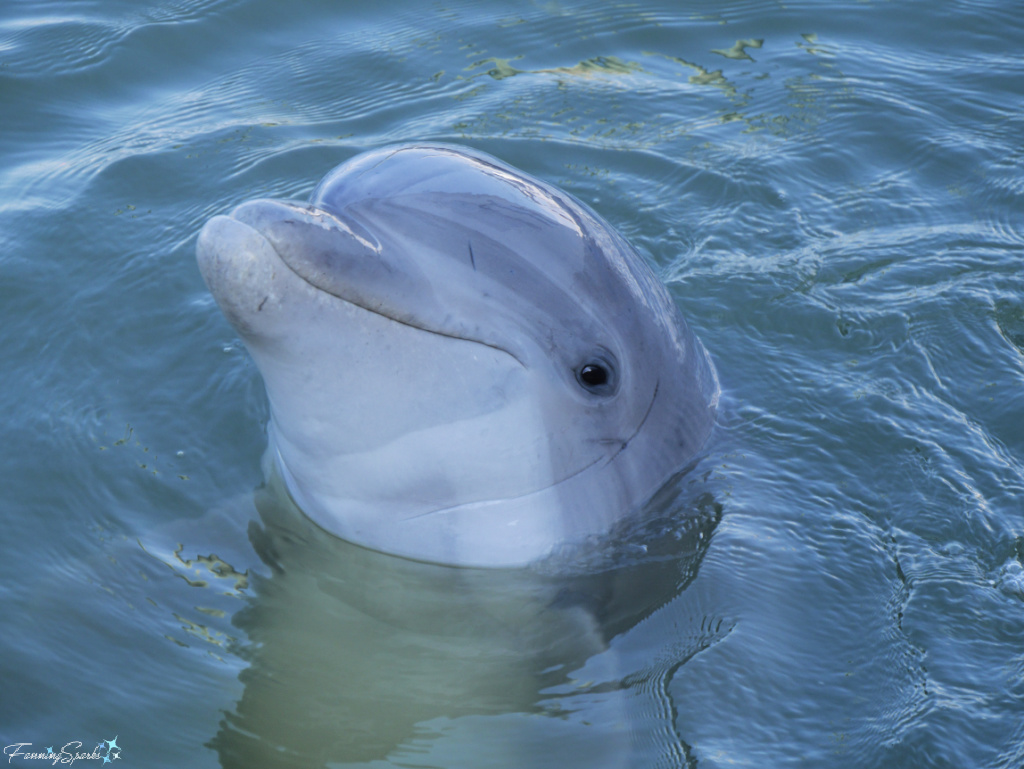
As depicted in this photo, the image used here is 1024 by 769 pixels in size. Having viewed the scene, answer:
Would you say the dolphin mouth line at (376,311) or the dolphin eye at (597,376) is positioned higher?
the dolphin mouth line at (376,311)

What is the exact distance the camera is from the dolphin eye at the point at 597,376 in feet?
14.4

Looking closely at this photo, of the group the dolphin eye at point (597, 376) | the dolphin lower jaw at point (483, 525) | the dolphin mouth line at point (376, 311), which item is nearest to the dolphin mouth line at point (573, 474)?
the dolphin lower jaw at point (483, 525)

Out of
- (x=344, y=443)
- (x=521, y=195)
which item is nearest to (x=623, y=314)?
(x=521, y=195)

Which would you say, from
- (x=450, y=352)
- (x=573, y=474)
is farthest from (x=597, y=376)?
(x=450, y=352)

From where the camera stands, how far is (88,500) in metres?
5.17

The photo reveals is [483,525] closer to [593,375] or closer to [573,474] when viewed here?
[573,474]

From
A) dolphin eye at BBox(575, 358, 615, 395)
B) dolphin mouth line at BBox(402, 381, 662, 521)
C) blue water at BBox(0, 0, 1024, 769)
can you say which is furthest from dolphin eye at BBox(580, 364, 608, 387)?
blue water at BBox(0, 0, 1024, 769)

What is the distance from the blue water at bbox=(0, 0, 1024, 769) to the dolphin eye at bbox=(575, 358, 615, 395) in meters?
0.71

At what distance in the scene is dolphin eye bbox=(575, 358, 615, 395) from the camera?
4.39 meters

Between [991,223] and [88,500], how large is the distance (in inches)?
232

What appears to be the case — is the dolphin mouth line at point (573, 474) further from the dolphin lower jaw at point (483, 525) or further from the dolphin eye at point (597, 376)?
the dolphin eye at point (597, 376)

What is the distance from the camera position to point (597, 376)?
4430mm

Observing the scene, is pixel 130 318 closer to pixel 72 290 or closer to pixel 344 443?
pixel 72 290

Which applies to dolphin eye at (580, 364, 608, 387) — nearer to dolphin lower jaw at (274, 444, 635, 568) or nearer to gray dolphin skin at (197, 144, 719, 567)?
gray dolphin skin at (197, 144, 719, 567)
